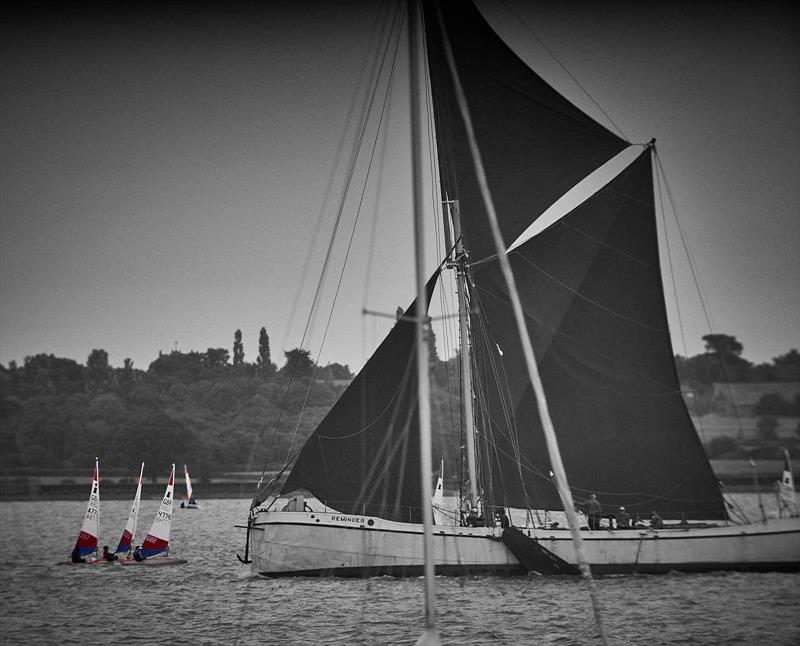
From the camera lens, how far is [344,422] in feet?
99.4

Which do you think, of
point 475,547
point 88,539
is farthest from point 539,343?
point 88,539

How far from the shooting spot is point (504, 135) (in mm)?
32469

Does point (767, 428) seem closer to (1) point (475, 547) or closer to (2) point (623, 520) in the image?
(2) point (623, 520)

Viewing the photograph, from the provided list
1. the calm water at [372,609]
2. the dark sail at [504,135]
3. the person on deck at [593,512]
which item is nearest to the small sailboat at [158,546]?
the calm water at [372,609]

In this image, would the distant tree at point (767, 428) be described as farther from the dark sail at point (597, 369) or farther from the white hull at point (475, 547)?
the white hull at point (475, 547)

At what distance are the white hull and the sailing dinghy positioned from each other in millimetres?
54

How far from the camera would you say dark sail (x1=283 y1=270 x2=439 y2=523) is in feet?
95.6

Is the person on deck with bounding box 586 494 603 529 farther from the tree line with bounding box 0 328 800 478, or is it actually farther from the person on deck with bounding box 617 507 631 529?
the tree line with bounding box 0 328 800 478

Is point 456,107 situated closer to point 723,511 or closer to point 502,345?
point 502,345

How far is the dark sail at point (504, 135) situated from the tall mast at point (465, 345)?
1.38ft

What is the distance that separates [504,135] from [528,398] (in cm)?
1086

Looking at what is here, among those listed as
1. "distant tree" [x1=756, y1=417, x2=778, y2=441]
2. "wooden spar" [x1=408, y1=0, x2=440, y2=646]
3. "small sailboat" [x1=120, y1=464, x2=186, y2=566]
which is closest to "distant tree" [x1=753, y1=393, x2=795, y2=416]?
"distant tree" [x1=756, y1=417, x2=778, y2=441]

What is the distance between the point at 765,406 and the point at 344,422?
4658cm

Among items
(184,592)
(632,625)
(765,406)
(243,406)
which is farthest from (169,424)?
(632,625)
